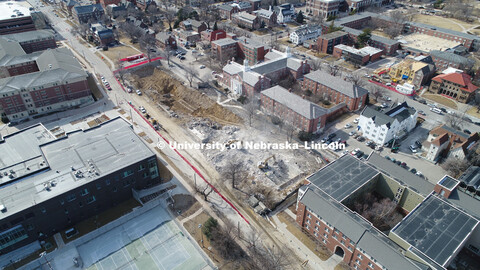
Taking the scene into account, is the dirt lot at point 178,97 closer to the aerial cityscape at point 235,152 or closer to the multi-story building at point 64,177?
the aerial cityscape at point 235,152

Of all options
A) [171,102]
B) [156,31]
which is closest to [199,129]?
[171,102]

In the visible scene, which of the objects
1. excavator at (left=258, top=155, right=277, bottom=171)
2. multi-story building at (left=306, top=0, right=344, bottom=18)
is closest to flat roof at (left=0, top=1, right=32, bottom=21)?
excavator at (left=258, top=155, right=277, bottom=171)

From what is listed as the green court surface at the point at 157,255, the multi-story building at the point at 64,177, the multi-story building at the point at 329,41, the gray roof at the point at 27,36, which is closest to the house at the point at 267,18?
the multi-story building at the point at 329,41

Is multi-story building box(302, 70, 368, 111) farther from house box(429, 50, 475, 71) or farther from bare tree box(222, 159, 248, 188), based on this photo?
house box(429, 50, 475, 71)

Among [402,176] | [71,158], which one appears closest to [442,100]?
[402,176]

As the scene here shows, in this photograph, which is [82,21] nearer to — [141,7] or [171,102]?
[141,7]

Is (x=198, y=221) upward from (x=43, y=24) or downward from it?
downward
